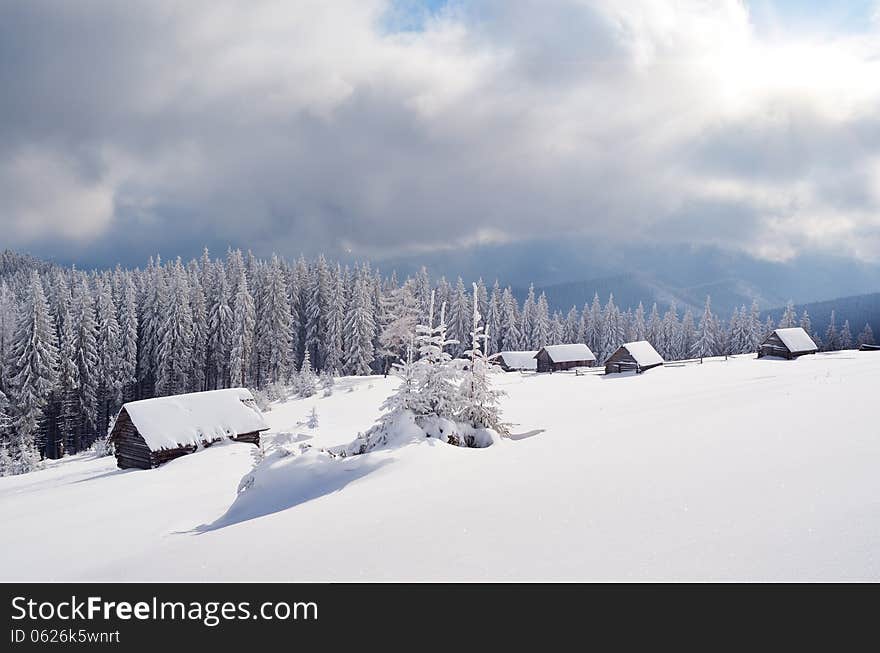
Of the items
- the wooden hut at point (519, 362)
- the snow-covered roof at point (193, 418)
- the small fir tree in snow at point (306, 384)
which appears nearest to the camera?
the snow-covered roof at point (193, 418)

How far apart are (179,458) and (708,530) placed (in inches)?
1045

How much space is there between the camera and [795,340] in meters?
50.6

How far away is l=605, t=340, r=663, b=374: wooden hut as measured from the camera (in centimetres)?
5249

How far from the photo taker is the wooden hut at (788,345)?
49562 millimetres

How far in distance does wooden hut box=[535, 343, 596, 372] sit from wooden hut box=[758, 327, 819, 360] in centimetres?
2099

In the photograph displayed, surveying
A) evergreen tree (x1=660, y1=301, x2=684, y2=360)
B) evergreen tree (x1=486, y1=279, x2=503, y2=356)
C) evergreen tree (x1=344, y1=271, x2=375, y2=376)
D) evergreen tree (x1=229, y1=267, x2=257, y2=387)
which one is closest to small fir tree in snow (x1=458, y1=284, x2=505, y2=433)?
evergreen tree (x1=229, y1=267, x2=257, y2=387)

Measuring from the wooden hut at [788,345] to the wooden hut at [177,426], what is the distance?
51.1 meters

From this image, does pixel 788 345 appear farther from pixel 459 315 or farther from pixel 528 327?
pixel 459 315

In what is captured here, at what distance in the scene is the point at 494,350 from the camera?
299 ft

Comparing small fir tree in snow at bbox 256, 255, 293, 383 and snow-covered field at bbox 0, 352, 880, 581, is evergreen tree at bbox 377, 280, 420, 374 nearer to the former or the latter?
small fir tree in snow at bbox 256, 255, 293, 383

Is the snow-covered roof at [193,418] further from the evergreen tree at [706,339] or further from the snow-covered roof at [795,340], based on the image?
the evergreen tree at [706,339]

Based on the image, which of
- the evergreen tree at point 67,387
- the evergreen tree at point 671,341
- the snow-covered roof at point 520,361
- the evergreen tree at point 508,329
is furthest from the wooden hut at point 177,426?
the evergreen tree at point 671,341

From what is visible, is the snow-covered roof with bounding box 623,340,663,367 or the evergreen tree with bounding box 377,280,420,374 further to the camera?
the evergreen tree with bounding box 377,280,420,374
